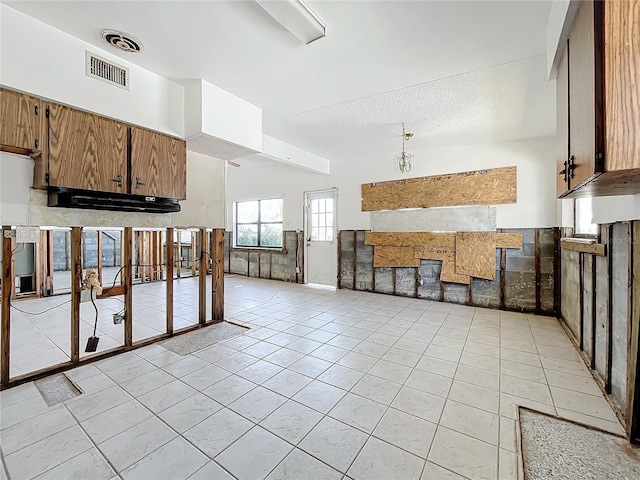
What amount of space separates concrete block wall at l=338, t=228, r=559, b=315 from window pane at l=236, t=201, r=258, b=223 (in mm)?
3520

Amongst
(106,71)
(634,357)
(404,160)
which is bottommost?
(634,357)

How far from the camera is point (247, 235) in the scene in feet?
25.7

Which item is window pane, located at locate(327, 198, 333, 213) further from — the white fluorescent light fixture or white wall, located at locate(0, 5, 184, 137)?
the white fluorescent light fixture

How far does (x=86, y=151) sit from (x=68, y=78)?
0.56 meters

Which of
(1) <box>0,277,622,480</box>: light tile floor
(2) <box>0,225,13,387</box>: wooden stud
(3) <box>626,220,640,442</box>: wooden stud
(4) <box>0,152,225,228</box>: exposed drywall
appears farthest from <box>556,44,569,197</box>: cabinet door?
(2) <box>0,225,13,387</box>: wooden stud

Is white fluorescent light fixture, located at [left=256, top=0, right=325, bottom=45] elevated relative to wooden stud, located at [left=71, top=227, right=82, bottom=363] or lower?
elevated

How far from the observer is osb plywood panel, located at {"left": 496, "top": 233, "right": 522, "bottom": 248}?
4441mm

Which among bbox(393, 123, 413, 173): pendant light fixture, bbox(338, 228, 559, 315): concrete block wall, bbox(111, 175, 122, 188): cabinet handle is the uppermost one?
bbox(393, 123, 413, 173): pendant light fixture

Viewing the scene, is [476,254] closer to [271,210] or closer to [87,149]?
[271,210]

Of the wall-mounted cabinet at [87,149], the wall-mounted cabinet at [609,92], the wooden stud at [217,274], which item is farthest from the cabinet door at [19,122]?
the wall-mounted cabinet at [609,92]

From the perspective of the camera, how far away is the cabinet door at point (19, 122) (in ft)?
6.53

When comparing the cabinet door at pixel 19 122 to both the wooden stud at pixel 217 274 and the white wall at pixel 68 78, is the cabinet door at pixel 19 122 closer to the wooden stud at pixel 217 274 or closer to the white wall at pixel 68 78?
the white wall at pixel 68 78

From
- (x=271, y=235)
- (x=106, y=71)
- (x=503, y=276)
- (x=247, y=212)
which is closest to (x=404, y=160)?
(x=503, y=276)

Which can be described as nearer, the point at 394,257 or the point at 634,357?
the point at 634,357
